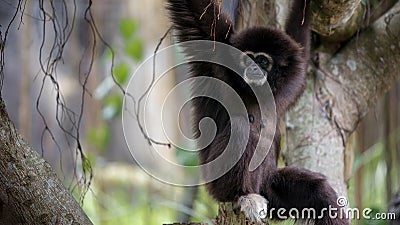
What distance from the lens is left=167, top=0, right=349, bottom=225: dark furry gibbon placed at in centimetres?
409

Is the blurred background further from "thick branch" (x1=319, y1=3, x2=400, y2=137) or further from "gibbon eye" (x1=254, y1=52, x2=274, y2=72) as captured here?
"gibbon eye" (x1=254, y1=52, x2=274, y2=72)

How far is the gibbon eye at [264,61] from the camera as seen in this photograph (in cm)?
430

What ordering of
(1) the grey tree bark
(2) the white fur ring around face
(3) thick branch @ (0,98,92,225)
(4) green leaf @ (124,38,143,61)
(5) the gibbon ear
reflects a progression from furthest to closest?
(4) green leaf @ (124,38,143,61), (1) the grey tree bark, (5) the gibbon ear, (2) the white fur ring around face, (3) thick branch @ (0,98,92,225)

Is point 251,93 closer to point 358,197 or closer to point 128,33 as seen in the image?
point 358,197

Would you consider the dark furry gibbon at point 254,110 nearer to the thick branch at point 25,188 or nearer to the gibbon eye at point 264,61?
the gibbon eye at point 264,61

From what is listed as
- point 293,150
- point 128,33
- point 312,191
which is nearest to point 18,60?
point 128,33

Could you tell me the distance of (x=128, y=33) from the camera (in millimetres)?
7512

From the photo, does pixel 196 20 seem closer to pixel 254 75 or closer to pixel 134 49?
pixel 254 75

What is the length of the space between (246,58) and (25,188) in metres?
1.89

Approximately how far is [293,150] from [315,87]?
558 millimetres

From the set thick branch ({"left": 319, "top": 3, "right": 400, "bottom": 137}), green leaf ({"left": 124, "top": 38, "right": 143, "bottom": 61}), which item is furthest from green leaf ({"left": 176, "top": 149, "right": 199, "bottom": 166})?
thick branch ({"left": 319, "top": 3, "right": 400, "bottom": 137})

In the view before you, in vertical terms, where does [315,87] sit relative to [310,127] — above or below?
above

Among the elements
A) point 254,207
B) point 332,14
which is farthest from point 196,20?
point 254,207

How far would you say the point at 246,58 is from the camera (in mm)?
4254
